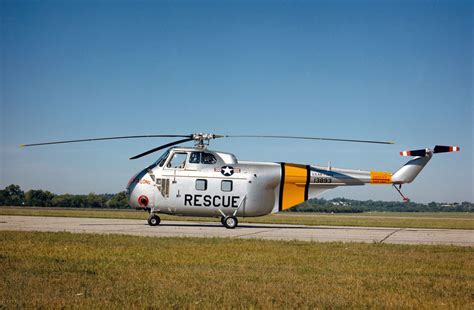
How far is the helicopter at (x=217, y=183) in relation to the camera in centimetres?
2608

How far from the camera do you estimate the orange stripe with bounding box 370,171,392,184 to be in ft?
89.3

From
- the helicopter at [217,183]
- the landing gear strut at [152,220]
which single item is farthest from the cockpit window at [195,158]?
the landing gear strut at [152,220]

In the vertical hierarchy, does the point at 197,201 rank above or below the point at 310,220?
above

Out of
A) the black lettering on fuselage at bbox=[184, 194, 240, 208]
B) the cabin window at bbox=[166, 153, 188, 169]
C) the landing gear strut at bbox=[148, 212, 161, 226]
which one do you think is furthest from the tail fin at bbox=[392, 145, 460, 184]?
the landing gear strut at bbox=[148, 212, 161, 226]

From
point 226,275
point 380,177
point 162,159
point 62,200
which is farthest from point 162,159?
point 62,200

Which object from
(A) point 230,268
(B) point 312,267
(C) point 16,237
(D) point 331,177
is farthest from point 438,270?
(D) point 331,177

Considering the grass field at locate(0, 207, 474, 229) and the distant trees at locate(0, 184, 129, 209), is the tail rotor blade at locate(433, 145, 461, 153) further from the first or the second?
the distant trees at locate(0, 184, 129, 209)

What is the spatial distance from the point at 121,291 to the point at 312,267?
495 cm

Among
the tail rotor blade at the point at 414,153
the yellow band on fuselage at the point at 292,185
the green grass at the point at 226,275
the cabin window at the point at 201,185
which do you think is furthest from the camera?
the tail rotor blade at the point at 414,153

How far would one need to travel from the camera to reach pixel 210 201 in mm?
26141

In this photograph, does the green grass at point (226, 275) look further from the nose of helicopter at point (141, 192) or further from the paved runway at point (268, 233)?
the nose of helicopter at point (141, 192)

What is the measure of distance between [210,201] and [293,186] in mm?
4374

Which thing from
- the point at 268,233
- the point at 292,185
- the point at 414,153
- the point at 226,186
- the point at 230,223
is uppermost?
the point at 414,153

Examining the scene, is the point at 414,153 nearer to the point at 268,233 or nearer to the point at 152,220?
the point at 268,233
